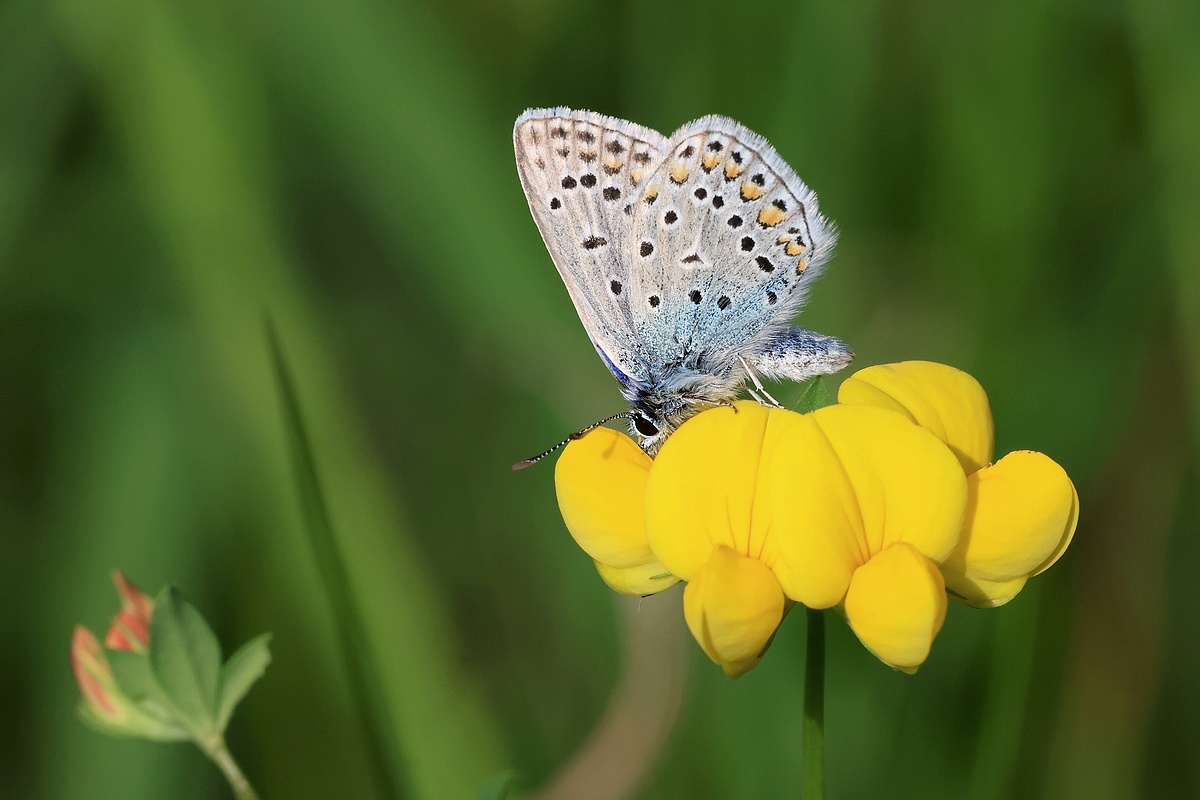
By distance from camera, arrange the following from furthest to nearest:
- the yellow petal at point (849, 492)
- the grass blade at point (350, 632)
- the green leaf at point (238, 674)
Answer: the grass blade at point (350, 632) < the green leaf at point (238, 674) < the yellow petal at point (849, 492)

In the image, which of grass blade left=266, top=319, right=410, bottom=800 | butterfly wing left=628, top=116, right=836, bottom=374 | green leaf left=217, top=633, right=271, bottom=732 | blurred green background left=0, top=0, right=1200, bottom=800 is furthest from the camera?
blurred green background left=0, top=0, right=1200, bottom=800

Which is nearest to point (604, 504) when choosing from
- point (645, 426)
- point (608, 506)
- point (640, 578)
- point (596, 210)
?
point (608, 506)

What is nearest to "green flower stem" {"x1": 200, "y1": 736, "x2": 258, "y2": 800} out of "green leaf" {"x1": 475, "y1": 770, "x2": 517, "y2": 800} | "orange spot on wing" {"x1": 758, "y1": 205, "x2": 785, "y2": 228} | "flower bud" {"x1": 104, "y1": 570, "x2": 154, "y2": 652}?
"flower bud" {"x1": 104, "y1": 570, "x2": 154, "y2": 652}

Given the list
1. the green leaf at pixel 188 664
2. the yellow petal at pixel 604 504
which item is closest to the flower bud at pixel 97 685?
the green leaf at pixel 188 664

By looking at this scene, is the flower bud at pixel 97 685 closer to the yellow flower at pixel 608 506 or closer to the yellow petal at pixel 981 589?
the yellow flower at pixel 608 506

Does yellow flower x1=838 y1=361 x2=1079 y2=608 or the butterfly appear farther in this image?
the butterfly

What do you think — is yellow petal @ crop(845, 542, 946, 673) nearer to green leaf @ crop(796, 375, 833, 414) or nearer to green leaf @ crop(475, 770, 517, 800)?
green leaf @ crop(796, 375, 833, 414)

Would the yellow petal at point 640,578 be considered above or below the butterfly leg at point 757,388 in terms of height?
below
